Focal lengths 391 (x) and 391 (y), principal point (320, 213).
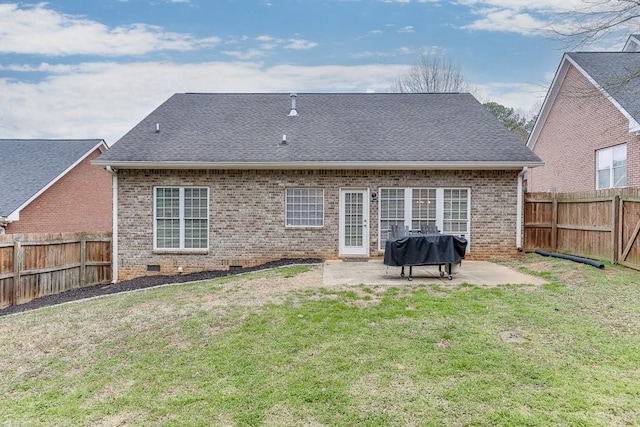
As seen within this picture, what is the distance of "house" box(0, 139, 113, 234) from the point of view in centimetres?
1641

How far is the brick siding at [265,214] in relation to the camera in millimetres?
11148

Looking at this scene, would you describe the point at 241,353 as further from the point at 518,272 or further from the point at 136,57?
the point at 136,57

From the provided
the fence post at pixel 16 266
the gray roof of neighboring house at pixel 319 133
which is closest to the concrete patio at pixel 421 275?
the gray roof of neighboring house at pixel 319 133

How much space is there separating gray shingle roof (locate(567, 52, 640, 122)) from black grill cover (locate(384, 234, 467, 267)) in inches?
304

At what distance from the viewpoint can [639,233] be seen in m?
8.60

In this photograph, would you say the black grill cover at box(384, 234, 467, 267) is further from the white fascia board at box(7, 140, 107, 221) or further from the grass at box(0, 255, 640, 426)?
the white fascia board at box(7, 140, 107, 221)

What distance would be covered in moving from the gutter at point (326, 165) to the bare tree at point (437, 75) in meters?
18.8

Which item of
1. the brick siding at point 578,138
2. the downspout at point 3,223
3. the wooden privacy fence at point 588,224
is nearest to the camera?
Result: the wooden privacy fence at point 588,224

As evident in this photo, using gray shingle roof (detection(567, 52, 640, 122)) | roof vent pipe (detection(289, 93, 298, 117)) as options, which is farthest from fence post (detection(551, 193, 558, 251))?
roof vent pipe (detection(289, 93, 298, 117))

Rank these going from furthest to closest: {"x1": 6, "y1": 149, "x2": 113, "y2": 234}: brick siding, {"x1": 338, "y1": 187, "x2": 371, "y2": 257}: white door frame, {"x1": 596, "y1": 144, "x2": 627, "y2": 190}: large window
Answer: {"x1": 6, "y1": 149, "x2": 113, "y2": 234}: brick siding, {"x1": 596, "y1": 144, "x2": 627, "y2": 190}: large window, {"x1": 338, "y1": 187, "x2": 371, "y2": 257}: white door frame

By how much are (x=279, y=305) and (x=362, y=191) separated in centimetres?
570

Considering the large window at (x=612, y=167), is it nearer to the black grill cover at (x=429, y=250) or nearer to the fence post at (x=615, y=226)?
the fence post at (x=615, y=226)

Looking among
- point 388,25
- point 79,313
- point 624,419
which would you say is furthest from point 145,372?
point 388,25

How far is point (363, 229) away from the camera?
11.3 metres
